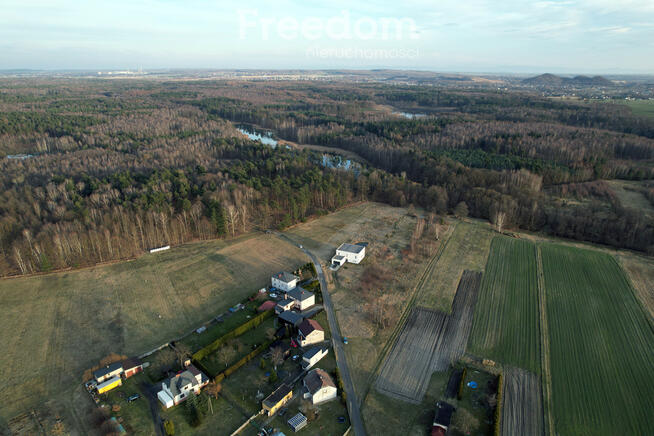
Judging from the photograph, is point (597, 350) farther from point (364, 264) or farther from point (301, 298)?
point (301, 298)

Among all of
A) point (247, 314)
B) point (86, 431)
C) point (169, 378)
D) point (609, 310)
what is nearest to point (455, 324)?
point (609, 310)

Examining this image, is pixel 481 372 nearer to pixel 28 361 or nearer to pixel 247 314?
pixel 247 314

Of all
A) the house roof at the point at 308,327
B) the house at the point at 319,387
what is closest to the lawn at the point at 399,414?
the house at the point at 319,387

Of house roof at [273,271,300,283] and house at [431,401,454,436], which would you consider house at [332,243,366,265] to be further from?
house at [431,401,454,436]

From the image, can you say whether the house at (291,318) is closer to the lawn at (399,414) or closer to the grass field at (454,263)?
the lawn at (399,414)

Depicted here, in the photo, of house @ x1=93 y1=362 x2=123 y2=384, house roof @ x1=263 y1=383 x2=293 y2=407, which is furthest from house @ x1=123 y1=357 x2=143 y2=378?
house roof @ x1=263 y1=383 x2=293 y2=407

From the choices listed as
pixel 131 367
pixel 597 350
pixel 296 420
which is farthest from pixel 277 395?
pixel 597 350

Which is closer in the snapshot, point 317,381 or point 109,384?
point 317,381
